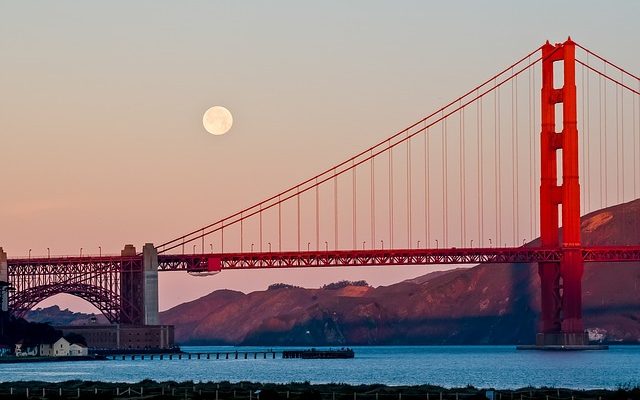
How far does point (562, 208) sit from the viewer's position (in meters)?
146

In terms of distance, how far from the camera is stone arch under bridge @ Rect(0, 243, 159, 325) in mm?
172000

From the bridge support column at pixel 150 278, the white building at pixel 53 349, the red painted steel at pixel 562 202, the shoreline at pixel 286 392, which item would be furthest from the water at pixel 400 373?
the bridge support column at pixel 150 278

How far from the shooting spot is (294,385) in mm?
80312

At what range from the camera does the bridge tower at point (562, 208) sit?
145625mm

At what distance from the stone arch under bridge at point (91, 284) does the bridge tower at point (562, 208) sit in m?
39.7

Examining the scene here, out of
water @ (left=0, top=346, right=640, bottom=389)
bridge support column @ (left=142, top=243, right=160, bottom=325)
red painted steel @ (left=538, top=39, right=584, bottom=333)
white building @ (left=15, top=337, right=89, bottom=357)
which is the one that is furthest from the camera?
bridge support column @ (left=142, top=243, right=160, bottom=325)

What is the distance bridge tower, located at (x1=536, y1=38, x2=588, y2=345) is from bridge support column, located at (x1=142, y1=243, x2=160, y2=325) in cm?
3692

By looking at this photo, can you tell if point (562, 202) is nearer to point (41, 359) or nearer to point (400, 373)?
point (400, 373)

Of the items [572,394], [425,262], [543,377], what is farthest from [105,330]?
[572,394]

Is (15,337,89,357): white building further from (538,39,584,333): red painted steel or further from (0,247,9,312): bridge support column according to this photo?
(538,39,584,333): red painted steel

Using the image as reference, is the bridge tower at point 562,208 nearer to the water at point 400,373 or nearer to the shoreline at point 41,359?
the water at point 400,373

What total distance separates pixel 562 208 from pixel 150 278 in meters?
41.8

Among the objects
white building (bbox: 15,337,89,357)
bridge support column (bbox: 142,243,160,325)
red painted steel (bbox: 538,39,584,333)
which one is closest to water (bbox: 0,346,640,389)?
red painted steel (bbox: 538,39,584,333)

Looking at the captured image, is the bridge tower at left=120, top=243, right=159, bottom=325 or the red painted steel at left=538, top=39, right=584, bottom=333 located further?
the bridge tower at left=120, top=243, right=159, bottom=325
